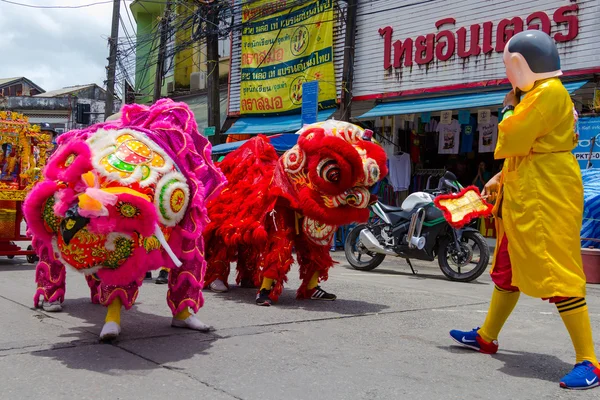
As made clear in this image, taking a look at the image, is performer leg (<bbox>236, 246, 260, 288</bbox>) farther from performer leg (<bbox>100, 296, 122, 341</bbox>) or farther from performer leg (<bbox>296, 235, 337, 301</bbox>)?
performer leg (<bbox>100, 296, 122, 341</bbox>)

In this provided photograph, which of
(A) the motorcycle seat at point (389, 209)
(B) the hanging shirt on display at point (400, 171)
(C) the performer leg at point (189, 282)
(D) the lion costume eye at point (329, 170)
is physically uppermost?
(B) the hanging shirt on display at point (400, 171)

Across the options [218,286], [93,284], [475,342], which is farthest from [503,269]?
[218,286]

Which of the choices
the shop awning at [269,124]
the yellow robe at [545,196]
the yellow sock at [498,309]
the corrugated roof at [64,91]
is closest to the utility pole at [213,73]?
the shop awning at [269,124]

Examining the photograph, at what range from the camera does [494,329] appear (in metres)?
4.48

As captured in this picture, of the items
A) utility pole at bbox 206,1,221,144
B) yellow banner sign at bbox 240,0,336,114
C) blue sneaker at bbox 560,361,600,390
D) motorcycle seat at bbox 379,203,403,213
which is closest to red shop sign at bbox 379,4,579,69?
yellow banner sign at bbox 240,0,336,114

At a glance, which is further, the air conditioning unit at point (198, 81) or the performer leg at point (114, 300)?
the air conditioning unit at point (198, 81)

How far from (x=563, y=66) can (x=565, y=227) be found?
7790 millimetres

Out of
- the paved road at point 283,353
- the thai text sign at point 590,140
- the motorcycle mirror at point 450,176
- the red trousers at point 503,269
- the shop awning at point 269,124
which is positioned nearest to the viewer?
the paved road at point 283,353

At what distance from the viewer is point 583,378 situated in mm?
3760

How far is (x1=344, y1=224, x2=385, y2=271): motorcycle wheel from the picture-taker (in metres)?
10.1

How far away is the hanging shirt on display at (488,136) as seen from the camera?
12.1 meters

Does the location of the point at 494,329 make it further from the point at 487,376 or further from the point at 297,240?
the point at 297,240

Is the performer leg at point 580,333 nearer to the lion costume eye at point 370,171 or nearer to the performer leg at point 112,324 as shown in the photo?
the lion costume eye at point 370,171

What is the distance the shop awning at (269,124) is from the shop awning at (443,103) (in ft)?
5.78
